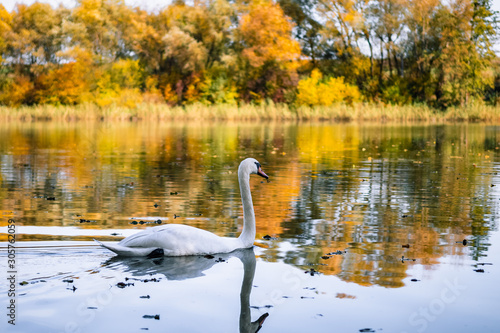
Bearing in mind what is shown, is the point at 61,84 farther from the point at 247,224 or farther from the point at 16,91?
the point at 247,224

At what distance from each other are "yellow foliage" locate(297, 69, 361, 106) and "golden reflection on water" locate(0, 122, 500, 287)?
36.7 m

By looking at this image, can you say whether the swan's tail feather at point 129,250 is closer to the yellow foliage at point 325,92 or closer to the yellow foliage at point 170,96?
the yellow foliage at point 325,92

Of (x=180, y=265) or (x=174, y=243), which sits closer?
(x=180, y=265)

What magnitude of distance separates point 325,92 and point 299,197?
4839 centimetres

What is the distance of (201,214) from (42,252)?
318cm

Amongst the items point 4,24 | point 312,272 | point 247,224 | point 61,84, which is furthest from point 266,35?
point 312,272

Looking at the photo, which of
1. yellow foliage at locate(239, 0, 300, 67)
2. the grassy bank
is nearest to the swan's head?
the grassy bank

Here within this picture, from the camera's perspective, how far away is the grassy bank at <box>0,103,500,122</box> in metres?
52.8

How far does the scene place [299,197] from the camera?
1230 cm

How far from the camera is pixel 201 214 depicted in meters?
10.3

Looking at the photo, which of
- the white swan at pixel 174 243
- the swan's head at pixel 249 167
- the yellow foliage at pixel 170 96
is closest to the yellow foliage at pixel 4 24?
the yellow foliage at pixel 170 96

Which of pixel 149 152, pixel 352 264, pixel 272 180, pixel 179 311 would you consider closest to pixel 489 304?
pixel 352 264

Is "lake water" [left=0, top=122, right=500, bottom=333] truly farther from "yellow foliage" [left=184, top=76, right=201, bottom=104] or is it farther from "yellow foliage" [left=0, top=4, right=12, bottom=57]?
"yellow foliage" [left=184, top=76, right=201, bottom=104]

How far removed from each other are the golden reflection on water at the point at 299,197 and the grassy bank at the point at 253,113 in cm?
2979
